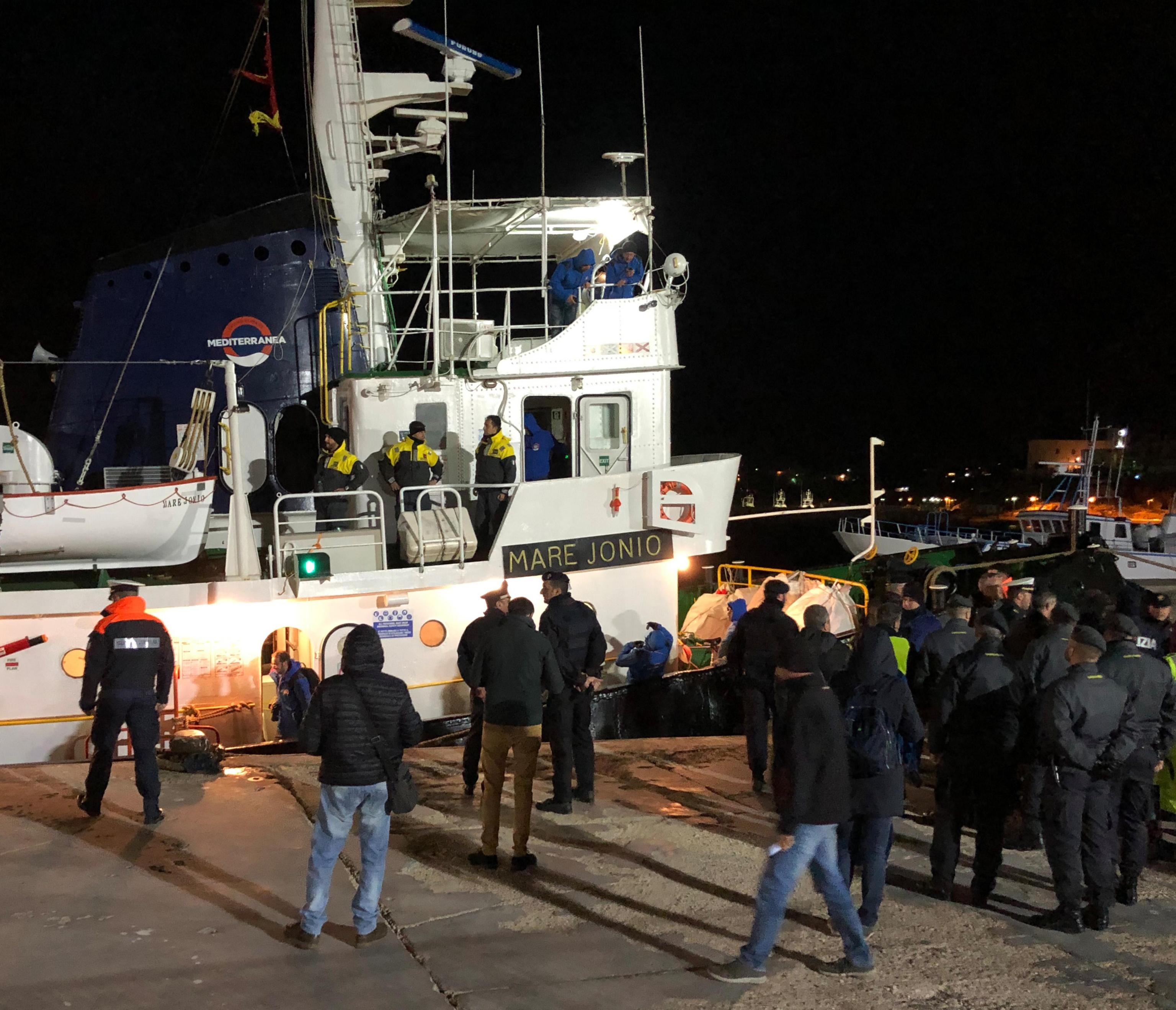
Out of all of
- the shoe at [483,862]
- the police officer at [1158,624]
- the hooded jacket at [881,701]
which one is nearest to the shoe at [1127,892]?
the hooded jacket at [881,701]

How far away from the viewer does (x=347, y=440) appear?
10945mm

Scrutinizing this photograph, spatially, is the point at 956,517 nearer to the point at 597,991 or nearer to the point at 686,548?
the point at 686,548

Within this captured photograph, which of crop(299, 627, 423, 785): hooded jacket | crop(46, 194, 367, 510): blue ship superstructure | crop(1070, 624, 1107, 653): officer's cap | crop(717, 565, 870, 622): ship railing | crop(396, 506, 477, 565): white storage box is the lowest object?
crop(717, 565, 870, 622): ship railing

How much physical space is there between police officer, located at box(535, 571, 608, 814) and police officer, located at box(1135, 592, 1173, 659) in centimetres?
392

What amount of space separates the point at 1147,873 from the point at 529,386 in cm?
721

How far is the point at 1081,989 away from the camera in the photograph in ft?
14.9

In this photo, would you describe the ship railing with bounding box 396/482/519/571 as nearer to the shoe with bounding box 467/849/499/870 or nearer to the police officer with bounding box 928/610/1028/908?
the shoe with bounding box 467/849/499/870

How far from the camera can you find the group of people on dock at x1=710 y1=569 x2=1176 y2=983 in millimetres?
4523

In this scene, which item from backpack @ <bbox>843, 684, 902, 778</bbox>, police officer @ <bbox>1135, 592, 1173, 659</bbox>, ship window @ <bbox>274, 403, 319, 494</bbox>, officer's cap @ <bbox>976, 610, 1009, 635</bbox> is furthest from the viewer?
ship window @ <bbox>274, 403, 319, 494</bbox>

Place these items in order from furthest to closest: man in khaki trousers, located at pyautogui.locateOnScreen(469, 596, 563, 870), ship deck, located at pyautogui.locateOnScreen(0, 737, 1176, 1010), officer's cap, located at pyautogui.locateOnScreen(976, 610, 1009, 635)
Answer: officer's cap, located at pyautogui.locateOnScreen(976, 610, 1009, 635) → man in khaki trousers, located at pyautogui.locateOnScreen(469, 596, 563, 870) → ship deck, located at pyautogui.locateOnScreen(0, 737, 1176, 1010)

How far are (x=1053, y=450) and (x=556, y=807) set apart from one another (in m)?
79.3

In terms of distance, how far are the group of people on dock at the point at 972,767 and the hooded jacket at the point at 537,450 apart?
6125 millimetres

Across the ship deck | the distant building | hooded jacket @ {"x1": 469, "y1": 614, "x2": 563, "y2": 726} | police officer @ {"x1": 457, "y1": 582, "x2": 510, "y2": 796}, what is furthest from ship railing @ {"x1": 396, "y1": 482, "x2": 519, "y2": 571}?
the distant building

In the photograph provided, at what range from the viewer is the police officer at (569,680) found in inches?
271
